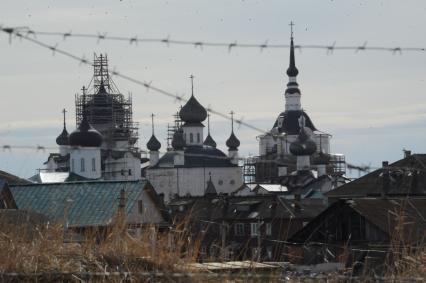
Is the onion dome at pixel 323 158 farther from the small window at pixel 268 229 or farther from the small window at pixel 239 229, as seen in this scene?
the small window at pixel 239 229

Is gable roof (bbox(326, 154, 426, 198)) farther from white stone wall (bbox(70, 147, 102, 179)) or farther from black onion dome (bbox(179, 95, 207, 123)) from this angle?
black onion dome (bbox(179, 95, 207, 123))

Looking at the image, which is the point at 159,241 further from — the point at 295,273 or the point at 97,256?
the point at 295,273

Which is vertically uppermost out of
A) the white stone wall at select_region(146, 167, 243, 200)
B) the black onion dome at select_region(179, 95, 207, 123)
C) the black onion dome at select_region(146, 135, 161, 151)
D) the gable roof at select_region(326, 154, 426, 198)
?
the black onion dome at select_region(179, 95, 207, 123)

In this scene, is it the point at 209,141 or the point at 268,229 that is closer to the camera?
the point at 268,229

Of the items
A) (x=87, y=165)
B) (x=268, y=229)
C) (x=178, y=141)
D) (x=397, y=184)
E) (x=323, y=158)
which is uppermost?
(x=178, y=141)

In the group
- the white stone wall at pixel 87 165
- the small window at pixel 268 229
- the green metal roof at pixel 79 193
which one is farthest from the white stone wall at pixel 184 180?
the green metal roof at pixel 79 193

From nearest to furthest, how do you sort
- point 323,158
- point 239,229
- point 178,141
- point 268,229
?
point 268,229 < point 239,229 < point 323,158 < point 178,141

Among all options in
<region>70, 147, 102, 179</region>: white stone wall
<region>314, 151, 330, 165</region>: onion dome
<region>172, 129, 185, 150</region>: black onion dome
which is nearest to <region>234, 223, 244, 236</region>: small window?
<region>314, 151, 330, 165</region>: onion dome

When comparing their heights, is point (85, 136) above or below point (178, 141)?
below

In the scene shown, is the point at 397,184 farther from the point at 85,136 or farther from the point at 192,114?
the point at 192,114

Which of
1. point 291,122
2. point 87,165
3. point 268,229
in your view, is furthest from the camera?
point 291,122

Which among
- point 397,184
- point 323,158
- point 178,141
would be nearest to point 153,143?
point 178,141

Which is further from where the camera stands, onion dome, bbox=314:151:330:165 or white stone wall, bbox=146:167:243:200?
white stone wall, bbox=146:167:243:200

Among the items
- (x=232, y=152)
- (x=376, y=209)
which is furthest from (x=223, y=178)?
(x=376, y=209)
